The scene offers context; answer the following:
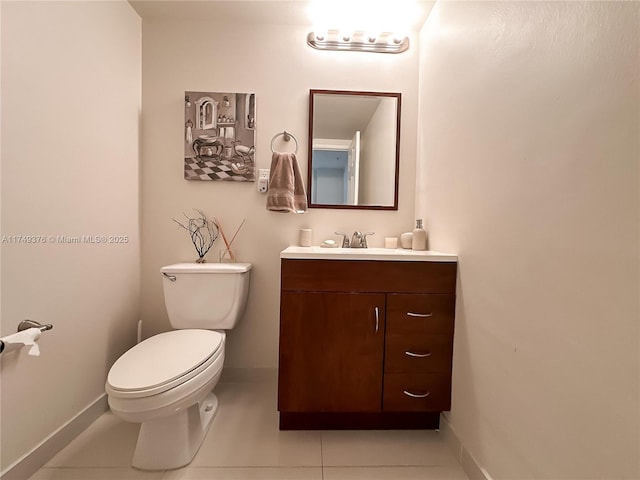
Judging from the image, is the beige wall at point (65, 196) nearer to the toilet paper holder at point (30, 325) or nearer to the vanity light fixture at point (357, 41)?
the toilet paper holder at point (30, 325)

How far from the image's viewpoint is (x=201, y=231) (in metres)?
1.65

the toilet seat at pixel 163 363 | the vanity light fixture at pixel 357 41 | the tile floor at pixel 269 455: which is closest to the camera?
the toilet seat at pixel 163 363

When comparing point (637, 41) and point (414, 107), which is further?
point (414, 107)

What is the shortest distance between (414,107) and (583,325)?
144cm

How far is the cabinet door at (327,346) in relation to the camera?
1191 mm

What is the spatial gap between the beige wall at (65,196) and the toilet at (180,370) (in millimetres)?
287

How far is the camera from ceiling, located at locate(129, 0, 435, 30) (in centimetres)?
149

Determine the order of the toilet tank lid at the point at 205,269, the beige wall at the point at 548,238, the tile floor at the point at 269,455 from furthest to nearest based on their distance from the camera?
the toilet tank lid at the point at 205,269 → the tile floor at the point at 269,455 → the beige wall at the point at 548,238

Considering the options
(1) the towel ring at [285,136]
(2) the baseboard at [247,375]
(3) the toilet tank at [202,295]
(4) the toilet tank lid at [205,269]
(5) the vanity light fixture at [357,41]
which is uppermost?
(5) the vanity light fixture at [357,41]

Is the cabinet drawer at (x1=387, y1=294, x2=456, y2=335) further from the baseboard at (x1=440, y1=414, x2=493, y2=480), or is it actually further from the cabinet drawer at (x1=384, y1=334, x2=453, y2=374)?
the baseboard at (x1=440, y1=414, x2=493, y2=480)

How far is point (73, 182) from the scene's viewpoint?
1158mm

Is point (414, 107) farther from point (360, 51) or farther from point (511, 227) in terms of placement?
point (511, 227)

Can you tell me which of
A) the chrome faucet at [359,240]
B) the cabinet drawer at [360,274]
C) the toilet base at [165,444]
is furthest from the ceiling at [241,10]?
the toilet base at [165,444]

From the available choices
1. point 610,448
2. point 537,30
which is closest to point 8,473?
point 610,448
